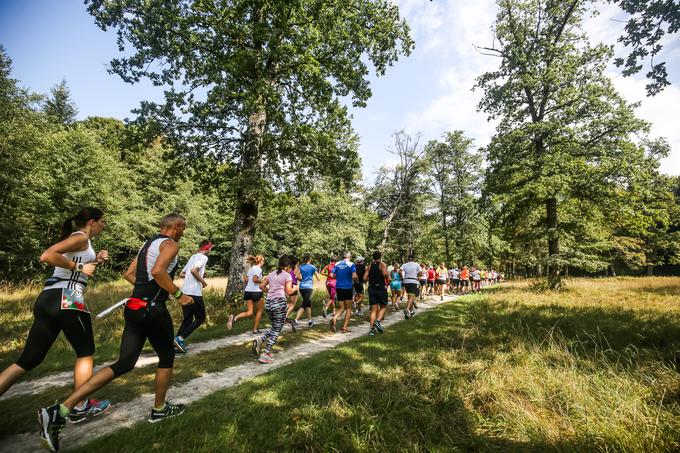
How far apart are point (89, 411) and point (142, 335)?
129 centimetres

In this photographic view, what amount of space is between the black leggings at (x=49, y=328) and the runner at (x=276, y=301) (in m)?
3.14

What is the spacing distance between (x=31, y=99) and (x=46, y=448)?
1078 inches

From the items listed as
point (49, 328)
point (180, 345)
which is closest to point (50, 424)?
point (49, 328)

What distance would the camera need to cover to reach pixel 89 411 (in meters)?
3.59

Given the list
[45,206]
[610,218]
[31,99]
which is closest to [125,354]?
[610,218]

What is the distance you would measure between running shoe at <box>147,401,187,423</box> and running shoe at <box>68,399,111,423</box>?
0.75 metres

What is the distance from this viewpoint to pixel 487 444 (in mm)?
2947

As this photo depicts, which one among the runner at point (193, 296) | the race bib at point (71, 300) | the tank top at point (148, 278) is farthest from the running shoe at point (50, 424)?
the runner at point (193, 296)

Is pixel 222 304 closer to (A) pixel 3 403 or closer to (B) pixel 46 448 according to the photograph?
(A) pixel 3 403

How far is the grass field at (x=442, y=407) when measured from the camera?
2877 millimetres

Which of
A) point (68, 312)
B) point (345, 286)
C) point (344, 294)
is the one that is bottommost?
point (344, 294)

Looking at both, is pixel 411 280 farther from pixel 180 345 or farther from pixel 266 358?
pixel 180 345

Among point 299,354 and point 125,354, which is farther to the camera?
point 299,354

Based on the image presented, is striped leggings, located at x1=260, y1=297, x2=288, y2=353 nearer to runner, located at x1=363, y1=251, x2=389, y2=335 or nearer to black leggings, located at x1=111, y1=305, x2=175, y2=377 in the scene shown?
black leggings, located at x1=111, y1=305, x2=175, y2=377
